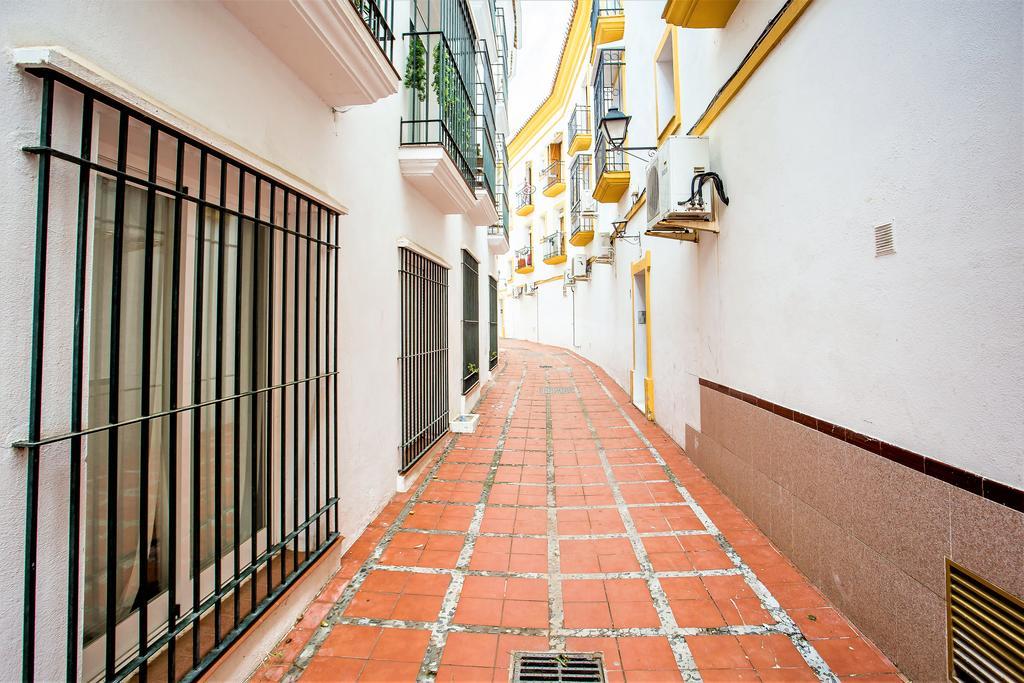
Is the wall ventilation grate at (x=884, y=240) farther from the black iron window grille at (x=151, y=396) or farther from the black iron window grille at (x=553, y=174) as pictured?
the black iron window grille at (x=553, y=174)

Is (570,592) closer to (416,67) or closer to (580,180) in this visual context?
(416,67)

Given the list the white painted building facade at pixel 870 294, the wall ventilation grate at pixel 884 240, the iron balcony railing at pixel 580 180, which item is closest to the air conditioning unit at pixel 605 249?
the iron balcony railing at pixel 580 180

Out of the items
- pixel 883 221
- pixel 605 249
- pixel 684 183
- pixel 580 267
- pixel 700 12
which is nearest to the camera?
pixel 883 221

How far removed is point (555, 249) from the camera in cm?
1933

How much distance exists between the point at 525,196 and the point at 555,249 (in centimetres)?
540

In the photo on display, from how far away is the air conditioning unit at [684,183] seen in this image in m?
4.29

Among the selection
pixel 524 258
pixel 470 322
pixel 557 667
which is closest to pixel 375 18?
pixel 557 667

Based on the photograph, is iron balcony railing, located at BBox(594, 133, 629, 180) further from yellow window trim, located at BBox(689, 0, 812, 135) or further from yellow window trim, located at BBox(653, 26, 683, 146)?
yellow window trim, located at BBox(689, 0, 812, 135)

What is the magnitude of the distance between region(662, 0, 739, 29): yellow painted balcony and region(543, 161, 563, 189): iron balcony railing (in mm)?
15417

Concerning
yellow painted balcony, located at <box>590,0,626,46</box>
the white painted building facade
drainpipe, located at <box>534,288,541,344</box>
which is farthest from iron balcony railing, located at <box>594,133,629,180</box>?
drainpipe, located at <box>534,288,541,344</box>

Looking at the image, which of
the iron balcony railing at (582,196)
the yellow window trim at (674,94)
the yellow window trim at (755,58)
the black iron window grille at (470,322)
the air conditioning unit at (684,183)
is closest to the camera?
the yellow window trim at (755,58)

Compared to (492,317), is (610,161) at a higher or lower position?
higher

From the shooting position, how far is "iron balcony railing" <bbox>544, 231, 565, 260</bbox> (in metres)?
18.8

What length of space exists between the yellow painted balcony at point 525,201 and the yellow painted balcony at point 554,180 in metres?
1.85
